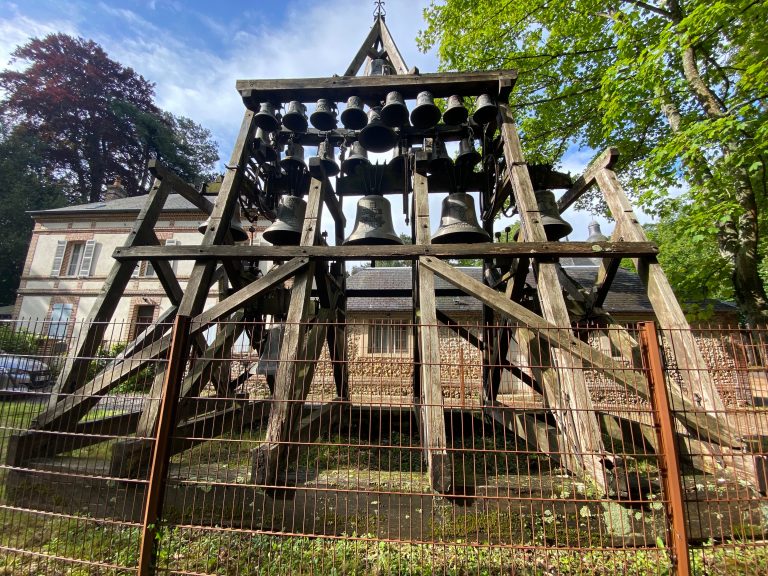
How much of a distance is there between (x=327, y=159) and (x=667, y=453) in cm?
467

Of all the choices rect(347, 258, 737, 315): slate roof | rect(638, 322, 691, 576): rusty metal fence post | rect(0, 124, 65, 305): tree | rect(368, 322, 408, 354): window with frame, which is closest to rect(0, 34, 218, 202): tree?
rect(0, 124, 65, 305): tree

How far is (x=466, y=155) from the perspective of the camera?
5.05 meters

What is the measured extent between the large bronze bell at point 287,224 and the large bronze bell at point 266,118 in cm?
95

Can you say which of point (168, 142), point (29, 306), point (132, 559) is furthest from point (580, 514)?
point (168, 142)

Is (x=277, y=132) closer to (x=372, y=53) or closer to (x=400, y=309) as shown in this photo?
(x=372, y=53)

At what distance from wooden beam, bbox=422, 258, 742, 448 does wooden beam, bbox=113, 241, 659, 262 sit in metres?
0.39

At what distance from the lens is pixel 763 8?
586cm

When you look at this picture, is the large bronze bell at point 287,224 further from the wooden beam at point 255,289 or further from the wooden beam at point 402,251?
the wooden beam at point 255,289

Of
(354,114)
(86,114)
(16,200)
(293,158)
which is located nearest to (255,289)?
(293,158)

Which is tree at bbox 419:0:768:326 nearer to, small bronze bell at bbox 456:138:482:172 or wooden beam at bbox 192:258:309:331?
small bronze bell at bbox 456:138:482:172

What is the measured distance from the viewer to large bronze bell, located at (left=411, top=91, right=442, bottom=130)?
15.4 ft

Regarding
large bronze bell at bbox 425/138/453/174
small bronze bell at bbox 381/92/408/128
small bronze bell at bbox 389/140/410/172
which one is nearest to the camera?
small bronze bell at bbox 381/92/408/128

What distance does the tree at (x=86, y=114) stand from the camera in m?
28.9

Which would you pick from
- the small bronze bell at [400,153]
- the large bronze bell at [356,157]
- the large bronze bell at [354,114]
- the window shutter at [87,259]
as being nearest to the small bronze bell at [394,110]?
the large bronze bell at [354,114]
